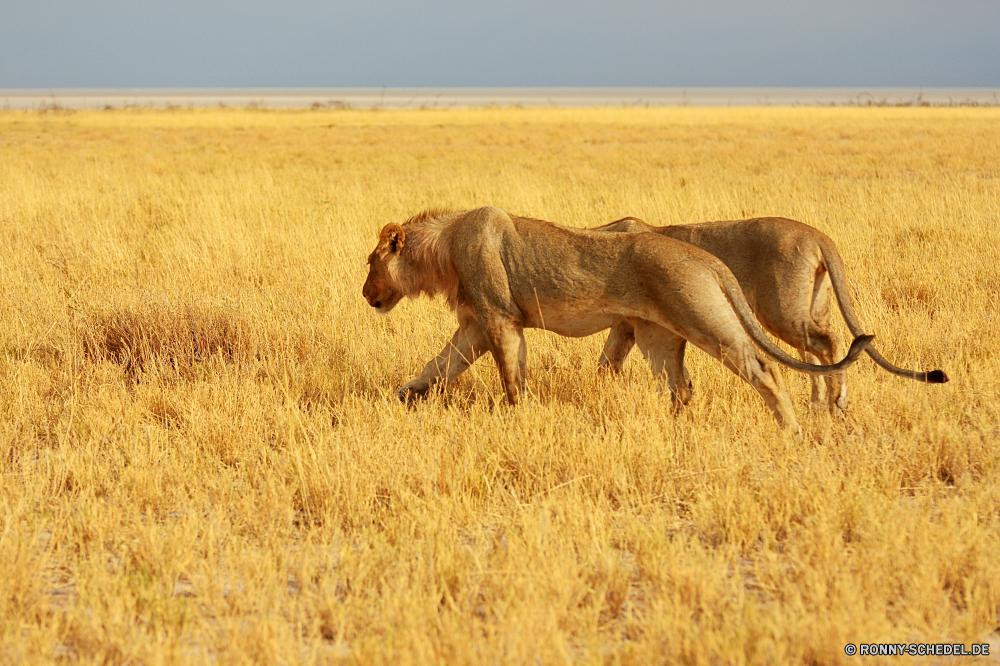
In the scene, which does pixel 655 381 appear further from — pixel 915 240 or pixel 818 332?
pixel 915 240

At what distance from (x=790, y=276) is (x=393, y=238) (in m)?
2.47

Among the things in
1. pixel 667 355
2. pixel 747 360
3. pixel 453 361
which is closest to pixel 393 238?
pixel 453 361

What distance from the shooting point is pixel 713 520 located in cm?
386

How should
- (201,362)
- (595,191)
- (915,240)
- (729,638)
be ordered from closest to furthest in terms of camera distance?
(729,638) < (201,362) < (915,240) < (595,191)

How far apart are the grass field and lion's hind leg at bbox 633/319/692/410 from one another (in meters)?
0.16

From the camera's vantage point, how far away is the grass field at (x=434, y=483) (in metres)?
2.97

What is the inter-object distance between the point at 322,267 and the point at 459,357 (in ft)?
Answer: 13.1

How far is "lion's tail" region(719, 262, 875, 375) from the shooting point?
14.3ft

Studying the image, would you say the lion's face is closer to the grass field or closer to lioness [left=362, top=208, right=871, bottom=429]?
lioness [left=362, top=208, right=871, bottom=429]

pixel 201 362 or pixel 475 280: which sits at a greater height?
pixel 475 280

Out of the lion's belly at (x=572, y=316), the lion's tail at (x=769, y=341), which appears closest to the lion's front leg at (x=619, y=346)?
the lion's belly at (x=572, y=316)

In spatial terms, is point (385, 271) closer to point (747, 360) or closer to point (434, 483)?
point (434, 483)

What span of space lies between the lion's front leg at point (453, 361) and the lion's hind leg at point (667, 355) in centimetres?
97

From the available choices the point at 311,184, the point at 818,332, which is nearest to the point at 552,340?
the point at 818,332
